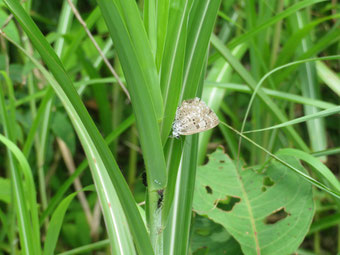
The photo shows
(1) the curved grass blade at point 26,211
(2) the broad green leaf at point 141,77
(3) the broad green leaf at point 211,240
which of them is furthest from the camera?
(3) the broad green leaf at point 211,240

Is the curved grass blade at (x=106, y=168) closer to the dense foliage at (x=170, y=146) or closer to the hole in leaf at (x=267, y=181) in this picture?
the dense foliage at (x=170, y=146)

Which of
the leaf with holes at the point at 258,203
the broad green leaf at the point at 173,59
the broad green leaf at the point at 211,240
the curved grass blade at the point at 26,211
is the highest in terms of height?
the broad green leaf at the point at 173,59

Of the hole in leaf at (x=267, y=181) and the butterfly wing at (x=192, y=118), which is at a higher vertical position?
the butterfly wing at (x=192, y=118)

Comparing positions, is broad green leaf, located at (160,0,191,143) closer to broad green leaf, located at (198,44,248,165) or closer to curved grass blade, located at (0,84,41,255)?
curved grass blade, located at (0,84,41,255)

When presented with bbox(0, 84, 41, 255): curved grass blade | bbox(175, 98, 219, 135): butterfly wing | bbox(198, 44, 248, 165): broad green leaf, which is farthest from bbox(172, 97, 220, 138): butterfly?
bbox(198, 44, 248, 165): broad green leaf

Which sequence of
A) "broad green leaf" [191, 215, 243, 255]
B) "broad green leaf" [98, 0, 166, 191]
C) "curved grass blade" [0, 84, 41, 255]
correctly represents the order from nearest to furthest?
"broad green leaf" [98, 0, 166, 191]
"curved grass blade" [0, 84, 41, 255]
"broad green leaf" [191, 215, 243, 255]

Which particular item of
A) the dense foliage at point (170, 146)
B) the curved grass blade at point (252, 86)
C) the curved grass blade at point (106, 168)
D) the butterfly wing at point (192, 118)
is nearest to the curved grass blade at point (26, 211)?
the dense foliage at point (170, 146)
